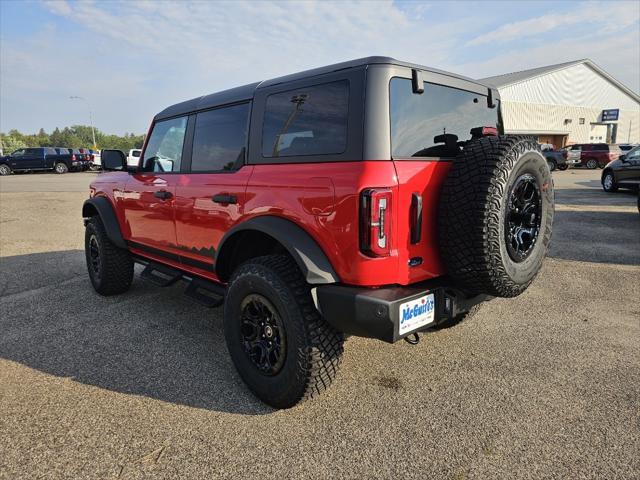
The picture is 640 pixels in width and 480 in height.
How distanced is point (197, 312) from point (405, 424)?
2.46m

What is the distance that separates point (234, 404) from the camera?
Result: 8.74 feet

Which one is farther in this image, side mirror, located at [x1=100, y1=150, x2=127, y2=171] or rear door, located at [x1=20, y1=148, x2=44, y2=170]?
rear door, located at [x1=20, y1=148, x2=44, y2=170]

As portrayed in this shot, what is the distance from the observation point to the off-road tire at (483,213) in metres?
2.23

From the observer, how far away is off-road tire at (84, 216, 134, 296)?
14.9ft

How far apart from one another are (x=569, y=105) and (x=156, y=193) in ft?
164

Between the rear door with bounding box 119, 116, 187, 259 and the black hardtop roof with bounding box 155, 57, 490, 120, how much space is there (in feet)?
0.34

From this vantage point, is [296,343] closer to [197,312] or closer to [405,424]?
[405,424]

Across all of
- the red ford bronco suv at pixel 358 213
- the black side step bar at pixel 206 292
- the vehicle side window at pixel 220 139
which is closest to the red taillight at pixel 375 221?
the red ford bronco suv at pixel 358 213

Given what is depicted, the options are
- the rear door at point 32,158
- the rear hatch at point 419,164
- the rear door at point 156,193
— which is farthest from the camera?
the rear door at point 32,158

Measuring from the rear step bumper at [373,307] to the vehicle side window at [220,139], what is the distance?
4.05ft

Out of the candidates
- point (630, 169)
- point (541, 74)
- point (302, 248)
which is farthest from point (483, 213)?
point (541, 74)

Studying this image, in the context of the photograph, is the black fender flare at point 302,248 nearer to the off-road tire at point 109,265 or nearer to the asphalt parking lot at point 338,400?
the asphalt parking lot at point 338,400

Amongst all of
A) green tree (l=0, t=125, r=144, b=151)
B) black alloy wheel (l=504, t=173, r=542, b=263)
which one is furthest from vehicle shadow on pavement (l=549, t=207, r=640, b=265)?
green tree (l=0, t=125, r=144, b=151)

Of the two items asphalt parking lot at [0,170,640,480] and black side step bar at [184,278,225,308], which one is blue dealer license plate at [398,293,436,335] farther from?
black side step bar at [184,278,225,308]
